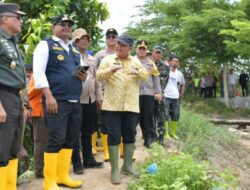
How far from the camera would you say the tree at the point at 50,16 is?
6840mm

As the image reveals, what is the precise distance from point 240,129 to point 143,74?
1019cm

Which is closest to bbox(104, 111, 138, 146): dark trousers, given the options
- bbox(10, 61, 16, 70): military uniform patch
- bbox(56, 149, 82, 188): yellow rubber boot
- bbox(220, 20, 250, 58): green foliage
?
bbox(56, 149, 82, 188): yellow rubber boot

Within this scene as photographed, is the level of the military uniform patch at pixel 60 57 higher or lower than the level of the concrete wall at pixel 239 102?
higher

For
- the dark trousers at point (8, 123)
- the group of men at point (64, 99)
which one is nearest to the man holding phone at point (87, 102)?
the group of men at point (64, 99)

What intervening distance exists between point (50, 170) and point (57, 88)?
880 mm

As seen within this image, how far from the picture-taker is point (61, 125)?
4594mm

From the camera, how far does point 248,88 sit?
70.4 feet

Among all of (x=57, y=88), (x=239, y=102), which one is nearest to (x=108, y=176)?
(x=57, y=88)

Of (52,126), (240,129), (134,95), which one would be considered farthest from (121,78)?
(240,129)

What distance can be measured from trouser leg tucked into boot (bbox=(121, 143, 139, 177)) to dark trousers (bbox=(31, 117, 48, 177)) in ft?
3.33

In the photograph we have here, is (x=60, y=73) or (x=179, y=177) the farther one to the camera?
(x=179, y=177)

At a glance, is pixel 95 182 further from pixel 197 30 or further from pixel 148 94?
pixel 197 30

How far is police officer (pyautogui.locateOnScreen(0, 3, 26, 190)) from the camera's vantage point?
3.88 meters

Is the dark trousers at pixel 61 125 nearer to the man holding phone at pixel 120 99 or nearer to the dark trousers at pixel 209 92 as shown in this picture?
the man holding phone at pixel 120 99
